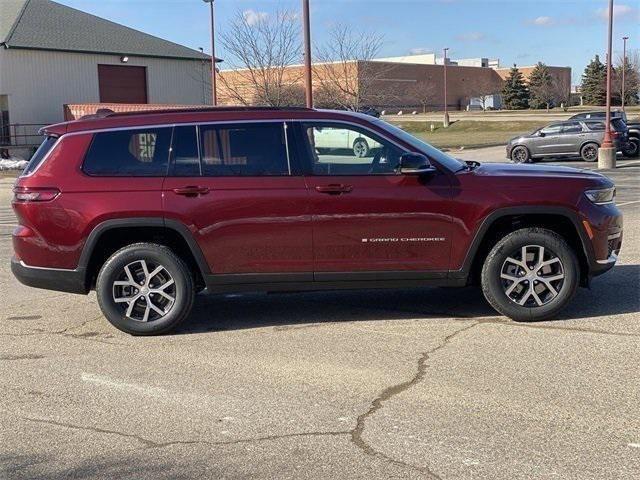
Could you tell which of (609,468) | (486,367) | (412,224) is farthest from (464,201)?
(609,468)

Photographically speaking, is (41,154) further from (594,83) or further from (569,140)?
(594,83)

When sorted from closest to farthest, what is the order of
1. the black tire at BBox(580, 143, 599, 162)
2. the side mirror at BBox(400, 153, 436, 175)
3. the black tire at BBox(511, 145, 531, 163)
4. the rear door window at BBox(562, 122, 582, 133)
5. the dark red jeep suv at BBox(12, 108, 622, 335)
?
the side mirror at BBox(400, 153, 436, 175)
the dark red jeep suv at BBox(12, 108, 622, 335)
the black tire at BBox(580, 143, 599, 162)
the rear door window at BBox(562, 122, 582, 133)
the black tire at BBox(511, 145, 531, 163)

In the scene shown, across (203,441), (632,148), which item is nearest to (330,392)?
(203,441)

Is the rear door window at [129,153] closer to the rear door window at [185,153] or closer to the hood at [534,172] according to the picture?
the rear door window at [185,153]

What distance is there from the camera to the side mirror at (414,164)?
20.1 ft

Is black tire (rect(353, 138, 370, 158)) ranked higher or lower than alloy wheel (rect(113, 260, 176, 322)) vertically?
higher

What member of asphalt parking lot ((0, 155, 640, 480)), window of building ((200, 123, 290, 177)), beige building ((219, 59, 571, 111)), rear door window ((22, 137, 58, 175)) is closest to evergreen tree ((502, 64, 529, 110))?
beige building ((219, 59, 571, 111))

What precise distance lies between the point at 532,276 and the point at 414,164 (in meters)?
1.40

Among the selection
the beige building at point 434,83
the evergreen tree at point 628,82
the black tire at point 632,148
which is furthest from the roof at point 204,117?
the evergreen tree at point 628,82

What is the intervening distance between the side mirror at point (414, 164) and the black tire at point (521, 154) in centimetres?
2303

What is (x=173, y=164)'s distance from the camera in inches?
250

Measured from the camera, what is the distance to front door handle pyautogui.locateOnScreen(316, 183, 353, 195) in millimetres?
6227

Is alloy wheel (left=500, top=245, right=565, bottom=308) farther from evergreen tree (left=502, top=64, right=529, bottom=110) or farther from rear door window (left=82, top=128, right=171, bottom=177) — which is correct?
evergreen tree (left=502, top=64, right=529, bottom=110)

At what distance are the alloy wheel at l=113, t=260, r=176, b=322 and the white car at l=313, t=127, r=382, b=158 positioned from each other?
1.71 metres
